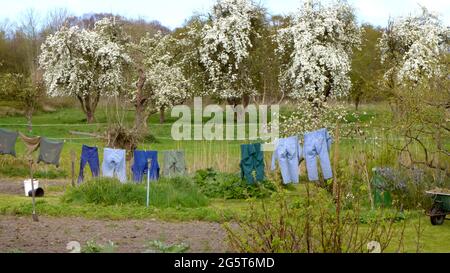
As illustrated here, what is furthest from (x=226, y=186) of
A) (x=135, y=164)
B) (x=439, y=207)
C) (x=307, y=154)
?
(x=439, y=207)

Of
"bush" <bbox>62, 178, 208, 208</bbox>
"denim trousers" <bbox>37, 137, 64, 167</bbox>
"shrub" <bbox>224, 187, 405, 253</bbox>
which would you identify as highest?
"denim trousers" <bbox>37, 137, 64, 167</bbox>

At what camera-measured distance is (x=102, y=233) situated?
937cm

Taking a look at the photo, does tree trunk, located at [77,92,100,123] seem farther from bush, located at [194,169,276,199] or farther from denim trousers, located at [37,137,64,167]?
bush, located at [194,169,276,199]

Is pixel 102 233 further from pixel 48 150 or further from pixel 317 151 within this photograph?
pixel 48 150

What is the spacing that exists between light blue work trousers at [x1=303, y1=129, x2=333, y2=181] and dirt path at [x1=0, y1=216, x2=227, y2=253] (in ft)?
11.5

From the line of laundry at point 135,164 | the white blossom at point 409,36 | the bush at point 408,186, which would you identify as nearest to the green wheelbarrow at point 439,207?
the bush at point 408,186

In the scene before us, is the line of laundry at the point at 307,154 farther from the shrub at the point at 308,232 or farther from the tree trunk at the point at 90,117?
the tree trunk at the point at 90,117

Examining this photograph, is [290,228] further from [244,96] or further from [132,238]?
[244,96]

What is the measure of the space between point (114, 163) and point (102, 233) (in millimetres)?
→ 5805

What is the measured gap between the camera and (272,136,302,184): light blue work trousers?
13875 millimetres

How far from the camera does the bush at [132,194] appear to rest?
1262 cm

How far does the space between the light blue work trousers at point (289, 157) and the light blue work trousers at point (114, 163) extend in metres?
3.70

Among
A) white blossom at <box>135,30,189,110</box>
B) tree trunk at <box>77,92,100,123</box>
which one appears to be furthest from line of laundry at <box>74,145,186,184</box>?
tree trunk at <box>77,92,100,123</box>

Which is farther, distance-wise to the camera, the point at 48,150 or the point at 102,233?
the point at 48,150
